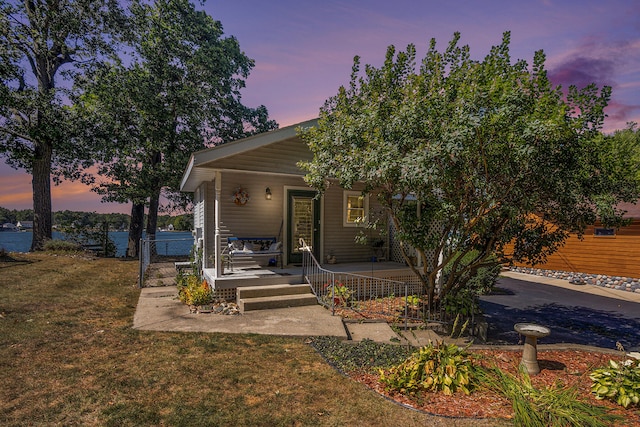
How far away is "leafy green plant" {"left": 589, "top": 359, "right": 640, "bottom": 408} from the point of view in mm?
3422

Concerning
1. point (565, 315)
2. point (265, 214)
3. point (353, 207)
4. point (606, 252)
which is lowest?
point (565, 315)

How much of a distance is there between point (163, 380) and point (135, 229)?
17.2 m

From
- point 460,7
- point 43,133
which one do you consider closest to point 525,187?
point 460,7

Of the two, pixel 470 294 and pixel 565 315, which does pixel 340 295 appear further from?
pixel 565 315

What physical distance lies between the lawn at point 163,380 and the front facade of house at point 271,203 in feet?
9.19

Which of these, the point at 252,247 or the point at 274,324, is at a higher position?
the point at 252,247

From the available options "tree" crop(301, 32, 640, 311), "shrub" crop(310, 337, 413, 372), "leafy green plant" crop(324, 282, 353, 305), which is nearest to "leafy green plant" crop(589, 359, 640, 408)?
"shrub" crop(310, 337, 413, 372)

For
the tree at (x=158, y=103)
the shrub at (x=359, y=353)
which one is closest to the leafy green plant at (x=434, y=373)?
the shrub at (x=359, y=353)

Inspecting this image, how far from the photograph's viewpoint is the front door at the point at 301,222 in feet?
32.0

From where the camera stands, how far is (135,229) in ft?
61.3

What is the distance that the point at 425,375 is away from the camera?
380 cm

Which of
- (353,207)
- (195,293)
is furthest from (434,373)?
(353,207)

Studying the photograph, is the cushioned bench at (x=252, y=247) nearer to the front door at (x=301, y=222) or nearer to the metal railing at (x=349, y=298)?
the front door at (x=301, y=222)

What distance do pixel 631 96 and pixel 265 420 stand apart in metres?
12.8
